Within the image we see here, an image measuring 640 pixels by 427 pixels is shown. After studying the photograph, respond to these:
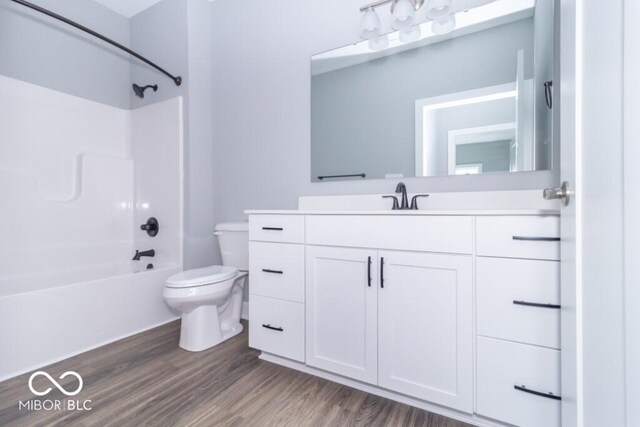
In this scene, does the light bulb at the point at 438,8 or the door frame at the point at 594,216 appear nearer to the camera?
the door frame at the point at 594,216

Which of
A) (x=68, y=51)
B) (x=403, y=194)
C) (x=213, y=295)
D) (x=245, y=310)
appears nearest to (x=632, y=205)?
(x=403, y=194)

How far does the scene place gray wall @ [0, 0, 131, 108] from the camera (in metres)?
2.12

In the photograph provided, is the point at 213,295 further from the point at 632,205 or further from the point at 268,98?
the point at 632,205

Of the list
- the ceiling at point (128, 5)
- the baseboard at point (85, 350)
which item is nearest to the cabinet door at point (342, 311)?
the baseboard at point (85, 350)

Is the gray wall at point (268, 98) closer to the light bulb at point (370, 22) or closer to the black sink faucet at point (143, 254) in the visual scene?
the light bulb at point (370, 22)

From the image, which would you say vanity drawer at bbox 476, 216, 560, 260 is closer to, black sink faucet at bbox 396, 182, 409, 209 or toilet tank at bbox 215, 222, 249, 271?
black sink faucet at bbox 396, 182, 409, 209

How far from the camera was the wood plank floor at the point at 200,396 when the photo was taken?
124cm

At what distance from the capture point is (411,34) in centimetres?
169

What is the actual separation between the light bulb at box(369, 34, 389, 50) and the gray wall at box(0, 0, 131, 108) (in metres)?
2.33

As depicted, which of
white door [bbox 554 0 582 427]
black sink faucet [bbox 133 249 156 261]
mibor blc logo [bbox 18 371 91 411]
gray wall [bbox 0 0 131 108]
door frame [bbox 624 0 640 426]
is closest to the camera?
door frame [bbox 624 0 640 426]

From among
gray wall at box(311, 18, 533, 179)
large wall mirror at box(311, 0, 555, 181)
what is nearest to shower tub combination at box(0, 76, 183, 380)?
gray wall at box(311, 18, 533, 179)

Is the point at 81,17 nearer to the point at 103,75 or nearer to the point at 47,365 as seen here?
the point at 103,75

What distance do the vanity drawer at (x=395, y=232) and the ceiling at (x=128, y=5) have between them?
102 inches

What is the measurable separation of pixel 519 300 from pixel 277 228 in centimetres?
110
